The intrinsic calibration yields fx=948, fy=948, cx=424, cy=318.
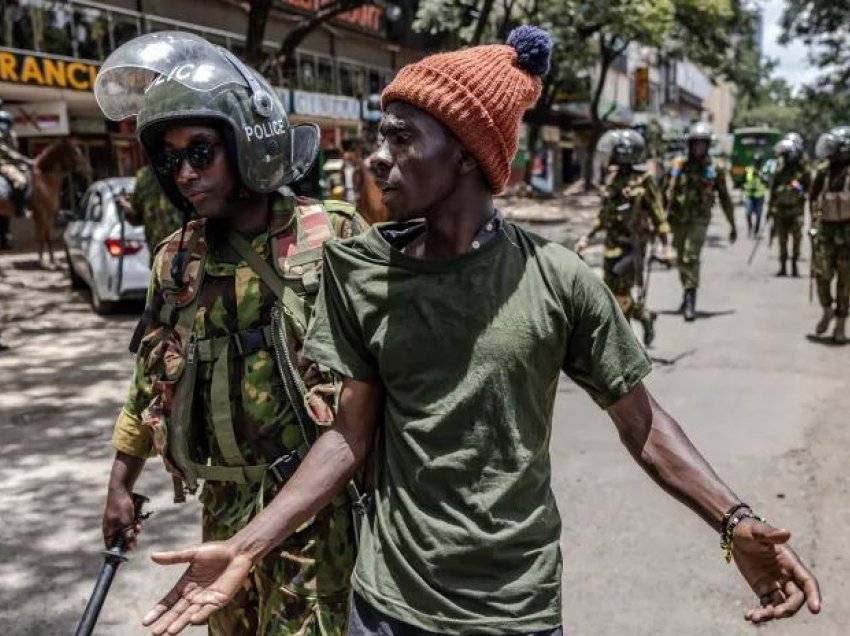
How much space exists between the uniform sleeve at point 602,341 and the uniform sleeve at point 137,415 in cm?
113

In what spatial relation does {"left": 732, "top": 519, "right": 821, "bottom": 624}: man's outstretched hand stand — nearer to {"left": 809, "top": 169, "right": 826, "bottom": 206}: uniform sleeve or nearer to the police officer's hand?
the police officer's hand

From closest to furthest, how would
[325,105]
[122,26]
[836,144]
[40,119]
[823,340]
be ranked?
[823,340] → [836,144] → [40,119] → [122,26] → [325,105]

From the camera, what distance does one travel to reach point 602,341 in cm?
180

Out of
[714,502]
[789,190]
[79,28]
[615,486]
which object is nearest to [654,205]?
[615,486]

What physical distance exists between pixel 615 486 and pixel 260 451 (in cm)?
308

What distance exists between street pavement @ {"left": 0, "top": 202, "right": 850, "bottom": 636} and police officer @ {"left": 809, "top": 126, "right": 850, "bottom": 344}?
35 cm

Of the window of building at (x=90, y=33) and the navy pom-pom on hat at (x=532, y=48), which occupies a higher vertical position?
the window of building at (x=90, y=33)

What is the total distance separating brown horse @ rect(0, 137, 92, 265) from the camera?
1386cm

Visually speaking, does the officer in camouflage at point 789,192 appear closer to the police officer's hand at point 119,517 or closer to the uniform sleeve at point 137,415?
the uniform sleeve at point 137,415

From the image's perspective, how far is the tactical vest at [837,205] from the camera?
8680mm

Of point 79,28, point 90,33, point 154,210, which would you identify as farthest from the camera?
point 90,33

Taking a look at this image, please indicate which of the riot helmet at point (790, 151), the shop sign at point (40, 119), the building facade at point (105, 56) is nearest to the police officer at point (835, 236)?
the riot helmet at point (790, 151)

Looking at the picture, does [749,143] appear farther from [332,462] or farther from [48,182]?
[332,462]

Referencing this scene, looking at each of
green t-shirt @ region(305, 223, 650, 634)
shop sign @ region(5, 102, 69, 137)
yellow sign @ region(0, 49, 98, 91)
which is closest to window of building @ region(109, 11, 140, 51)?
yellow sign @ region(0, 49, 98, 91)
